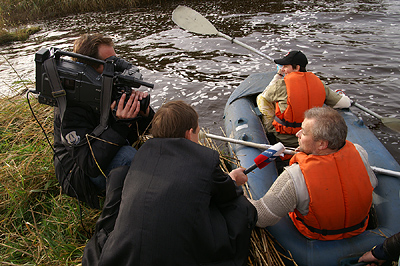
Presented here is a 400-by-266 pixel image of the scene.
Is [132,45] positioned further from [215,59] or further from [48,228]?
[48,228]

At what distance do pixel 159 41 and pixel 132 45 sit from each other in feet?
2.65

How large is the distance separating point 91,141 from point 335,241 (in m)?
1.92

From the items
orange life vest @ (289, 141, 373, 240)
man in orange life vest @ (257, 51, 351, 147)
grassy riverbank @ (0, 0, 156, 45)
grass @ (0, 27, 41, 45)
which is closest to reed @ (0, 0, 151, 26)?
grassy riverbank @ (0, 0, 156, 45)

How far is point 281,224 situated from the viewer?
7.29 feet

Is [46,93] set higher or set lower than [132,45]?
higher

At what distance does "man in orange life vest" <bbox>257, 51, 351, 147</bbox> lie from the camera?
9.84 feet

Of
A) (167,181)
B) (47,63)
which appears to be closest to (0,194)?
(47,63)

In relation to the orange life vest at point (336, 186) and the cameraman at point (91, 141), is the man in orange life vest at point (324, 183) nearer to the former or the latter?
the orange life vest at point (336, 186)

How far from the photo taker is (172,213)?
1371mm

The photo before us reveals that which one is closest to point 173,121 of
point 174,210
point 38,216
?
point 174,210

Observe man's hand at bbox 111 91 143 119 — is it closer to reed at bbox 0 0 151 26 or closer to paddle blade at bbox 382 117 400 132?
paddle blade at bbox 382 117 400 132

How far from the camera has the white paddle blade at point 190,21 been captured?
5.81 m

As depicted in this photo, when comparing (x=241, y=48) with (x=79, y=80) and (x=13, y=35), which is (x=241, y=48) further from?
(x=13, y=35)

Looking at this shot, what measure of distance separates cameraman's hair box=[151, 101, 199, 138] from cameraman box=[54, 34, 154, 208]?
54 centimetres
